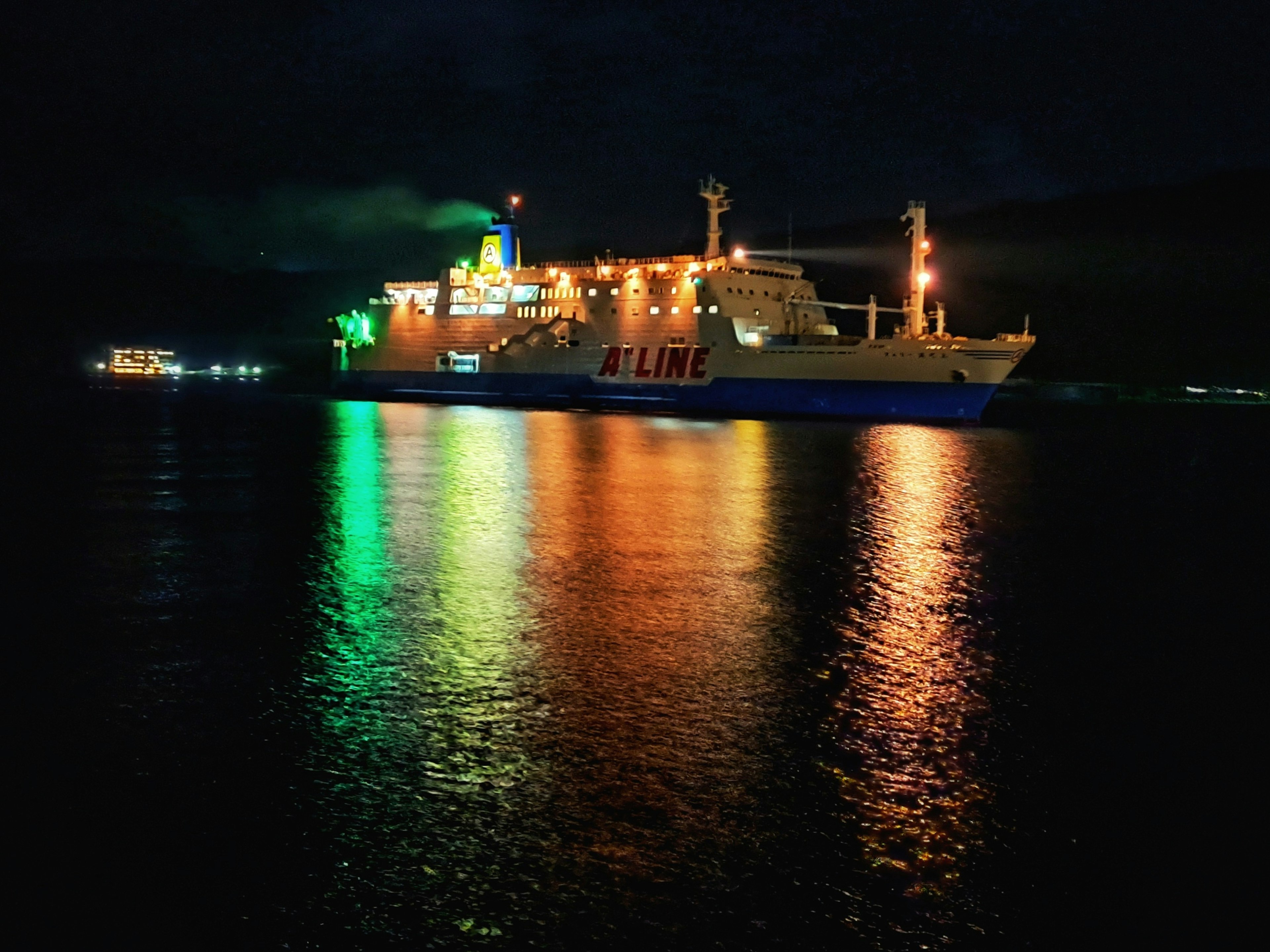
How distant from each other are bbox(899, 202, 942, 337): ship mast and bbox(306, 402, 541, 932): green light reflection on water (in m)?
27.5

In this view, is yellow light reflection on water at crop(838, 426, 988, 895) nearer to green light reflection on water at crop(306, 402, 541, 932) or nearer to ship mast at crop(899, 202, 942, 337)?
green light reflection on water at crop(306, 402, 541, 932)

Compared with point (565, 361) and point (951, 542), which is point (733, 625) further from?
point (565, 361)

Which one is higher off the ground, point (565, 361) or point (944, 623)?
point (565, 361)

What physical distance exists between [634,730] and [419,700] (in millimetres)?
1617

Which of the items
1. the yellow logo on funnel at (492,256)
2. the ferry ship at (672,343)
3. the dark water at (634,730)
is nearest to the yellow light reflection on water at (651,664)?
the dark water at (634,730)

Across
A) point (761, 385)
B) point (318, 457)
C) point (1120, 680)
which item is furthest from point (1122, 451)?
point (1120, 680)

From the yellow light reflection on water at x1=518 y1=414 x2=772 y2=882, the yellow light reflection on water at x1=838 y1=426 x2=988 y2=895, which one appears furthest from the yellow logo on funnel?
the yellow light reflection on water at x1=838 y1=426 x2=988 y2=895

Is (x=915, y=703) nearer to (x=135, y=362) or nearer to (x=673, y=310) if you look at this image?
(x=673, y=310)

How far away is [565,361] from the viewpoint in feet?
156

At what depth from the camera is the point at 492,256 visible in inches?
2051

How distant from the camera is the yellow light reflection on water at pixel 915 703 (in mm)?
5254

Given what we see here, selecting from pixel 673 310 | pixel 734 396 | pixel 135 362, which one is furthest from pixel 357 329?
pixel 135 362

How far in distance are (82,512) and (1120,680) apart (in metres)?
15.0

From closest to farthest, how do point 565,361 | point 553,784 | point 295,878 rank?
point 295,878
point 553,784
point 565,361
